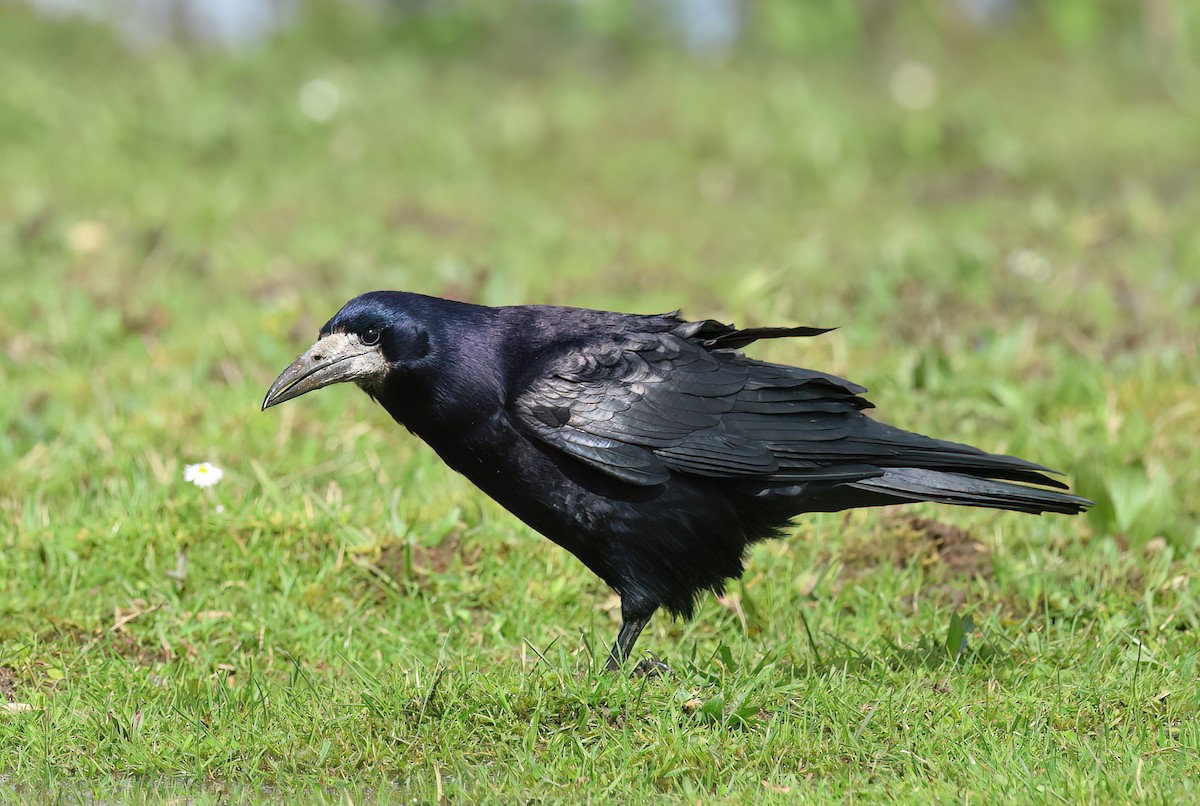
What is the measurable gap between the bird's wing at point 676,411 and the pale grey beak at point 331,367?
0.41 m

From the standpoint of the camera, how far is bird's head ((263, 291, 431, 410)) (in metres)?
3.76

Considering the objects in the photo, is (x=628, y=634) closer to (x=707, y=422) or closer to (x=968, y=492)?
(x=707, y=422)

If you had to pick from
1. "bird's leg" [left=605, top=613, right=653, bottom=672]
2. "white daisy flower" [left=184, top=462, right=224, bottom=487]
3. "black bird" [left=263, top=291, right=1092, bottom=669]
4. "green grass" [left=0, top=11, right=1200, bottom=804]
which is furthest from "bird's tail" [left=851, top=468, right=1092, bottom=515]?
"white daisy flower" [left=184, top=462, right=224, bottom=487]

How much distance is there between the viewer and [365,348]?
12.5 feet

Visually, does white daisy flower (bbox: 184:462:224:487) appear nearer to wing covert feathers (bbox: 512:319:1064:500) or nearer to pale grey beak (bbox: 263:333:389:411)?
pale grey beak (bbox: 263:333:389:411)

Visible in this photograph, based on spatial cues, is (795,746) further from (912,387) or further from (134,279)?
(134,279)

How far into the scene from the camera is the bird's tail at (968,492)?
12.1 ft

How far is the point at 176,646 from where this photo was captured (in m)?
3.99

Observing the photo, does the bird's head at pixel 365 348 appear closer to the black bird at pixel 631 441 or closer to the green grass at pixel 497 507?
the black bird at pixel 631 441

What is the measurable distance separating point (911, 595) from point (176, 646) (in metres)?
2.17

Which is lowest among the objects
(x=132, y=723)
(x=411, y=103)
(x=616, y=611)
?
(x=132, y=723)

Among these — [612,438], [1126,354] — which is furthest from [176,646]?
[1126,354]

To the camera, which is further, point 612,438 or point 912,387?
point 912,387

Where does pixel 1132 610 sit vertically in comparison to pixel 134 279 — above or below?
below
